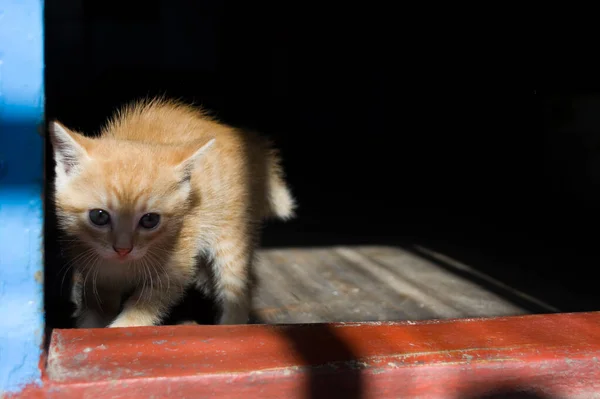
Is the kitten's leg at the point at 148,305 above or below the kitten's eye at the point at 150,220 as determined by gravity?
below

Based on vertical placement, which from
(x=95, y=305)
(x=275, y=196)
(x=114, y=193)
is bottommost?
(x=95, y=305)

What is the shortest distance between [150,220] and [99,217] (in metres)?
0.16

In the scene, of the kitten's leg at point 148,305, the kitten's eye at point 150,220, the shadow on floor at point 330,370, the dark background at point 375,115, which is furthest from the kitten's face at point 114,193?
the shadow on floor at point 330,370

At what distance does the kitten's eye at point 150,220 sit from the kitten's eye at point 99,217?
0.11 meters

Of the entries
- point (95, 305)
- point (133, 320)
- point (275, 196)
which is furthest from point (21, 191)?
point (275, 196)

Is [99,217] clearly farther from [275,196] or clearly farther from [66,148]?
[275,196]

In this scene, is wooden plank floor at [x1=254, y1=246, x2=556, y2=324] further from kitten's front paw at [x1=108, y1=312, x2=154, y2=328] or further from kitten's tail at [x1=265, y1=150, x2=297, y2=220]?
kitten's front paw at [x1=108, y1=312, x2=154, y2=328]

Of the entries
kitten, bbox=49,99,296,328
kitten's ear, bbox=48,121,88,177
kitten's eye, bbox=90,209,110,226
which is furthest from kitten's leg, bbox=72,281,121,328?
kitten's ear, bbox=48,121,88,177

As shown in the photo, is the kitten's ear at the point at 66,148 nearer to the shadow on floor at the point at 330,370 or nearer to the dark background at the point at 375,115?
the dark background at the point at 375,115

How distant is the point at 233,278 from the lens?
2461 millimetres

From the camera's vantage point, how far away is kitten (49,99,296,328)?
1.91 metres

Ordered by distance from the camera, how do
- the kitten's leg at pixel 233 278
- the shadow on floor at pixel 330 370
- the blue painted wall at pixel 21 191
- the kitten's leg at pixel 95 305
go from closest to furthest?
the blue painted wall at pixel 21 191
the shadow on floor at pixel 330 370
the kitten's leg at pixel 95 305
the kitten's leg at pixel 233 278

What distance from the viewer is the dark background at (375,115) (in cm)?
412

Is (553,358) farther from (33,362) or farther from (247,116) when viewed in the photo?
(247,116)
